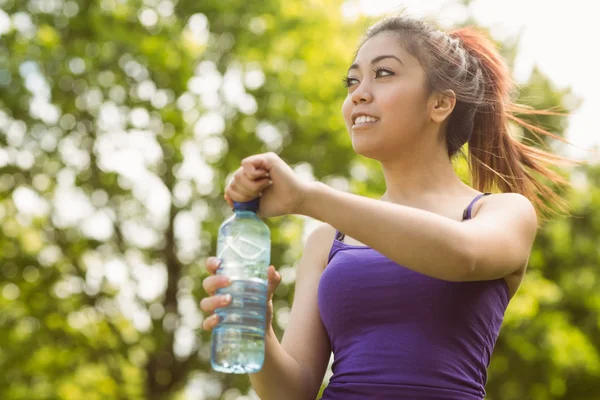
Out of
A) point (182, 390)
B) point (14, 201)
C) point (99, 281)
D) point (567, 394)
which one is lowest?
point (567, 394)

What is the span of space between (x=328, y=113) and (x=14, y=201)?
599 cm

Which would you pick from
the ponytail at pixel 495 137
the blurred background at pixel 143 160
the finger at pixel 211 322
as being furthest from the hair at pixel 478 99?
the blurred background at pixel 143 160

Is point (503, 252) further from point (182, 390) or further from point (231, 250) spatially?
point (182, 390)

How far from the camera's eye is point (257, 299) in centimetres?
242

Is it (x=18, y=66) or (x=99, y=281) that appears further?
(x=99, y=281)

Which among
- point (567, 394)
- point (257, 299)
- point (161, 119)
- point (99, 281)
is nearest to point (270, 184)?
point (257, 299)

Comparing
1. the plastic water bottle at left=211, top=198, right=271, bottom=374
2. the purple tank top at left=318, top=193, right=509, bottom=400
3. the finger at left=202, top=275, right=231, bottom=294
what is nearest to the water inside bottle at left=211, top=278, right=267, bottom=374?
the plastic water bottle at left=211, top=198, right=271, bottom=374

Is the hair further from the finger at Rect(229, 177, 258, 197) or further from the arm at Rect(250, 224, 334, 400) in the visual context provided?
the finger at Rect(229, 177, 258, 197)

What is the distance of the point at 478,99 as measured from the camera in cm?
275

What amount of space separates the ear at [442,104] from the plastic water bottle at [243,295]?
2.26 feet

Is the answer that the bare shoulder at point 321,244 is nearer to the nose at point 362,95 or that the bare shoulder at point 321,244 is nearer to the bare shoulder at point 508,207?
the nose at point 362,95

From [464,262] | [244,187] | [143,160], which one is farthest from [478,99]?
[143,160]

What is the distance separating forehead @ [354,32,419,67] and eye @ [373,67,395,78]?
0.05m

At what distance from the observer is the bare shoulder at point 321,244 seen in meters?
2.77
